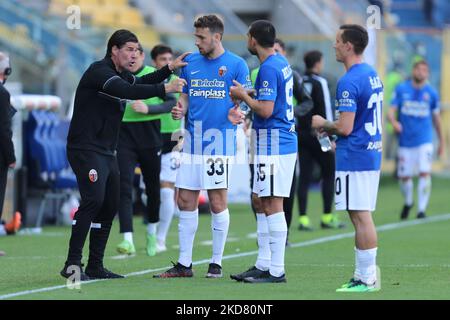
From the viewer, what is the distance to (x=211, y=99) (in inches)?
417

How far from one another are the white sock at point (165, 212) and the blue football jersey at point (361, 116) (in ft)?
14.0

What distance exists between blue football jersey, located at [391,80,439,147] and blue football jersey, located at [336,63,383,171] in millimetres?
9031

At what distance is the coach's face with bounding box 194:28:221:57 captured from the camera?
10492 millimetres

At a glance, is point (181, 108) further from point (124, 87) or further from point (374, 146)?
point (374, 146)

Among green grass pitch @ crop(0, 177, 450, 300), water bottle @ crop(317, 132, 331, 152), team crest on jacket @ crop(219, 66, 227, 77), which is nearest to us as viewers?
green grass pitch @ crop(0, 177, 450, 300)

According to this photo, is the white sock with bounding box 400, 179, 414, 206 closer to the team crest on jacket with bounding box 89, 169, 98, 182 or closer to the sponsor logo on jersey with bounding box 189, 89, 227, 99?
the sponsor logo on jersey with bounding box 189, 89, 227, 99

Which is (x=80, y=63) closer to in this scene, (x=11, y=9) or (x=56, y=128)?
(x=11, y=9)

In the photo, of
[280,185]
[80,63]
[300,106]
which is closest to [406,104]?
[300,106]

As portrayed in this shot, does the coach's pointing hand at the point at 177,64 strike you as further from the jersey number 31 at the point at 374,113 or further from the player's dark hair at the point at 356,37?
the jersey number 31 at the point at 374,113

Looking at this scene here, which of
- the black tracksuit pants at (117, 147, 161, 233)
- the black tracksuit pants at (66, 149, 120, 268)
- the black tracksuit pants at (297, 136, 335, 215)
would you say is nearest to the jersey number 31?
the black tracksuit pants at (66, 149, 120, 268)

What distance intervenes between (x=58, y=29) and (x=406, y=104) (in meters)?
8.29

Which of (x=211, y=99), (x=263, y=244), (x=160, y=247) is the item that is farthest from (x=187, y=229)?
(x=160, y=247)

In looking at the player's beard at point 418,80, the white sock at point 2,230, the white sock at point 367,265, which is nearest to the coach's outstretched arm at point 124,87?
the white sock at point 367,265

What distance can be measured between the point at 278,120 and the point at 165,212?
3.58 meters
